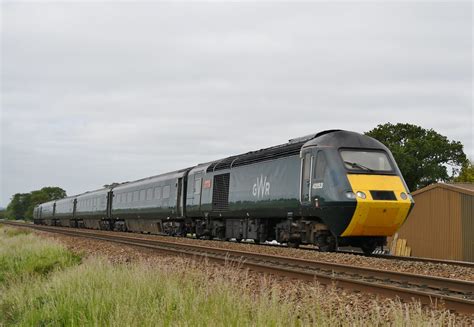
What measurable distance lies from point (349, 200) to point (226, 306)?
839cm

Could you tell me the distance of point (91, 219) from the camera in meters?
49.1

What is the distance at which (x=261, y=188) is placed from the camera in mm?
19016

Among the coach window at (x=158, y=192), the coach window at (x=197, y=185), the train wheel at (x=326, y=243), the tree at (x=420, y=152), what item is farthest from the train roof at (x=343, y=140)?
the tree at (x=420, y=152)

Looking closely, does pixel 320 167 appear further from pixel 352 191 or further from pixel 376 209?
pixel 376 209

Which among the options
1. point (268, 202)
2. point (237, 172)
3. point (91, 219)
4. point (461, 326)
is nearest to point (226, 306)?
point (461, 326)

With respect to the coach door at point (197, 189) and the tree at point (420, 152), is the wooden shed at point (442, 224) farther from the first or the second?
the tree at point (420, 152)

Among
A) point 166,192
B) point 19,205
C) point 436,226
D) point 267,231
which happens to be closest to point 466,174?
point 436,226

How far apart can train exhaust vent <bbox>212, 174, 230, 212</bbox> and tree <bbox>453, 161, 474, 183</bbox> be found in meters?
37.6

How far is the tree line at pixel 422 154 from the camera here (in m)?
53.2

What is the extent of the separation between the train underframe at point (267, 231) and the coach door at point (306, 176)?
74cm

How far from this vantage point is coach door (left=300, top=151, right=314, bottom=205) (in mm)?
15828

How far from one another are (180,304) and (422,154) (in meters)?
52.2

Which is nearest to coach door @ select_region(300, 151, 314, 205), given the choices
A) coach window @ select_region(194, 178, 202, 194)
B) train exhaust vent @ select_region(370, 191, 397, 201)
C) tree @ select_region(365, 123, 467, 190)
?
train exhaust vent @ select_region(370, 191, 397, 201)

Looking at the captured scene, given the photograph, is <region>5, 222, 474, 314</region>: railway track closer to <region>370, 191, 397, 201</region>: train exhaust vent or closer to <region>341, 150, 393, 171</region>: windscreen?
<region>370, 191, 397, 201</region>: train exhaust vent
